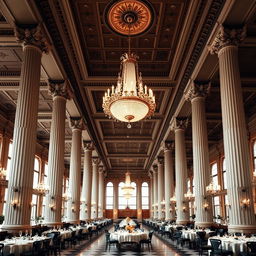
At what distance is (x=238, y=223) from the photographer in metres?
7.80

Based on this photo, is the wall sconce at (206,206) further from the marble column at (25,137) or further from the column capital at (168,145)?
the column capital at (168,145)

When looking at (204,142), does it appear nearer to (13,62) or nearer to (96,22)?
(96,22)

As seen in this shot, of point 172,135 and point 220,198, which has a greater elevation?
point 172,135

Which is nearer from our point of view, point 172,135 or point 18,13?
point 18,13

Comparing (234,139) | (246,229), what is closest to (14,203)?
(246,229)

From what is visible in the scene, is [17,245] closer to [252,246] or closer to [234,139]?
[252,246]

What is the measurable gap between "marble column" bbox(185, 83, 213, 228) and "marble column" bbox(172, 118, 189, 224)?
157 inches

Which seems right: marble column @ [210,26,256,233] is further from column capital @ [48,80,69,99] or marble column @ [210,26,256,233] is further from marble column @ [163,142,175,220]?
marble column @ [163,142,175,220]

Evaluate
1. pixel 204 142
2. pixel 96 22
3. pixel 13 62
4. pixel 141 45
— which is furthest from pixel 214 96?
pixel 13 62

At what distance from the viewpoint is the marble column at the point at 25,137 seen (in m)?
7.77

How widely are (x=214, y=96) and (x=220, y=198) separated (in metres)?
11.6

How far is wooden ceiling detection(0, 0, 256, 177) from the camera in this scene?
9.68 metres

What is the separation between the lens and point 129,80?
8.34m

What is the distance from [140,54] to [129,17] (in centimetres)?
272
